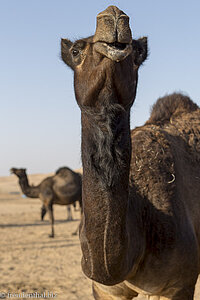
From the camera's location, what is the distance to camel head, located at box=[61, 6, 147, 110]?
6.16ft

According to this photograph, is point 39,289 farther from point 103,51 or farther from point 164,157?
point 103,51

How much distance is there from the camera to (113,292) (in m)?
3.11

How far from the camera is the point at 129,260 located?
2.51 m

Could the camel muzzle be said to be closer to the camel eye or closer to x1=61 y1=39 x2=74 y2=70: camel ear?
the camel eye

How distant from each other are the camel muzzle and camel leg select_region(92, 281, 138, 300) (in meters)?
2.03

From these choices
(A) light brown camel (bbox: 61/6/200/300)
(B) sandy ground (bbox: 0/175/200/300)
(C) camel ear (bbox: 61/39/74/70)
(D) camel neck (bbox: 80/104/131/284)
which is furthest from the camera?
(B) sandy ground (bbox: 0/175/200/300)

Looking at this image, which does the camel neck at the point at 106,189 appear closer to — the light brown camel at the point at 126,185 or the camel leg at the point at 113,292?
the light brown camel at the point at 126,185

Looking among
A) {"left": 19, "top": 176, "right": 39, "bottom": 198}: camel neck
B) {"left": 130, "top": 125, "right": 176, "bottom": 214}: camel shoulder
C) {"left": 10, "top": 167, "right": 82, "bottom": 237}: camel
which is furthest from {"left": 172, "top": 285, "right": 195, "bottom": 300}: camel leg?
{"left": 19, "top": 176, "right": 39, "bottom": 198}: camel neck

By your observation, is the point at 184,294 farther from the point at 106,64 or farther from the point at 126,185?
the point at 106,64

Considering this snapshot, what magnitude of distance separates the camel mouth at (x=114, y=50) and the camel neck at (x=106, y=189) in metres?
0.30

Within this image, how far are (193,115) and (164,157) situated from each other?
143 centimetres

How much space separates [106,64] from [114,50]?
0.29 feet

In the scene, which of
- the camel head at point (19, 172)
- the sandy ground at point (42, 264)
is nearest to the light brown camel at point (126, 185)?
the sandy ground at point (42, 264)

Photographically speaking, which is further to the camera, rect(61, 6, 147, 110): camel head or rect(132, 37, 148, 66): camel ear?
rect(132, 37, 148, 66): camel ear
